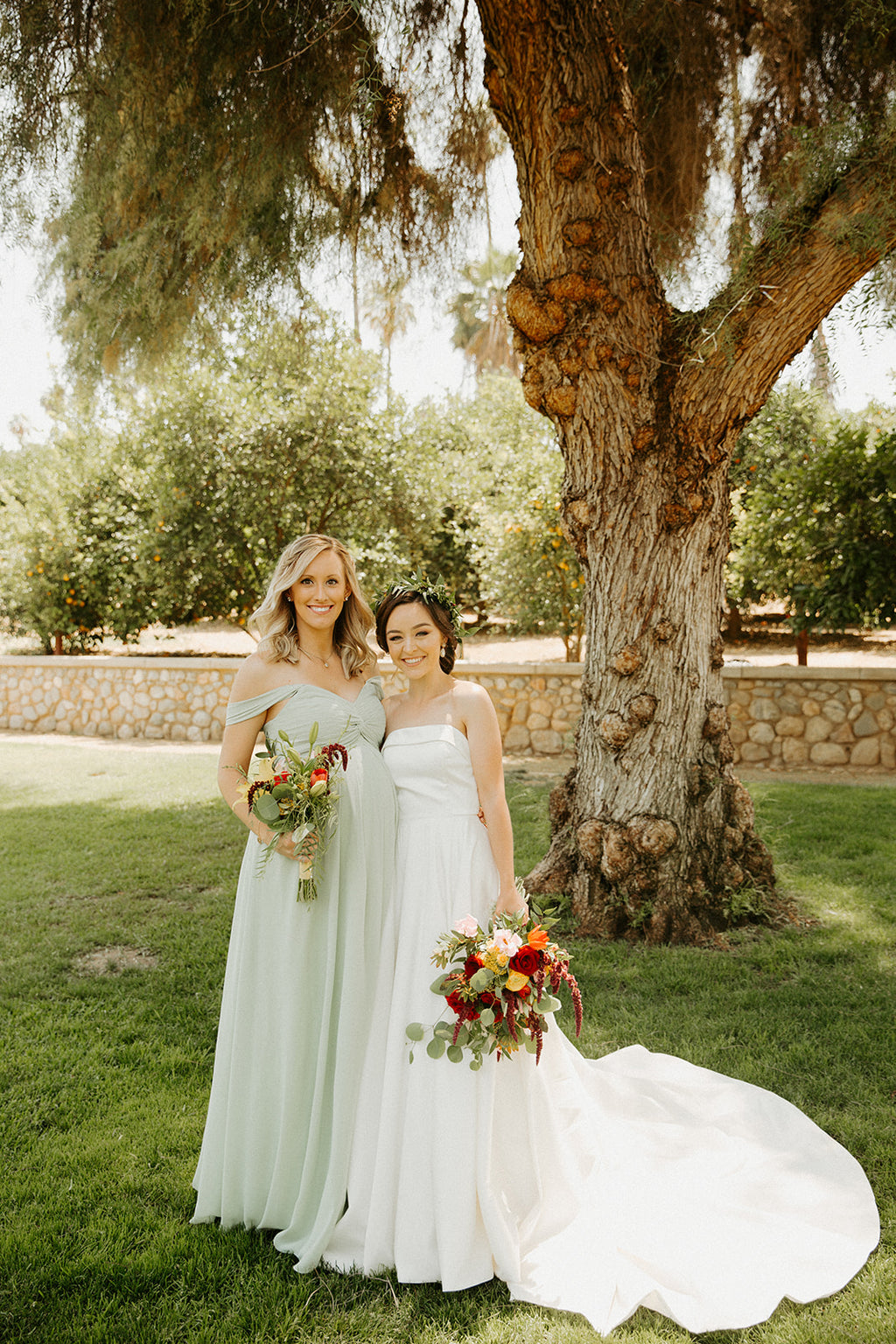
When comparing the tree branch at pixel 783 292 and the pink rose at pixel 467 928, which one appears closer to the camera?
the pink rose at pixel 467 928

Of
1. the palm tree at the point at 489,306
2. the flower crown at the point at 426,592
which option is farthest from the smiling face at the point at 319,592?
the palm tree at the point at 489,306

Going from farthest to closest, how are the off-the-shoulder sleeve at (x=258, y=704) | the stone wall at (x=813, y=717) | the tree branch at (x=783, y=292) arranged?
1. the stone wall at (x=813, y=717)
2. the tree branch at (x=783, y=292)
3. the off-the-shoulder sleeve at (x=258, y=704)

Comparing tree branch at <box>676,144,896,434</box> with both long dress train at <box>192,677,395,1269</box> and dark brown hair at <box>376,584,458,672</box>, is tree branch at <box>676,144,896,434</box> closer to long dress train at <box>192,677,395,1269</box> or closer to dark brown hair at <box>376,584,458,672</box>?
dark brown hair at <box>376,584,458,672</box>

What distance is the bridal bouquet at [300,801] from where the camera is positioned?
2391mm

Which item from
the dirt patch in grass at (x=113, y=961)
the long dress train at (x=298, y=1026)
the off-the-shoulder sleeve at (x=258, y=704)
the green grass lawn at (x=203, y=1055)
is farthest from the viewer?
the dirt patch in grass at (x=113, y=961)

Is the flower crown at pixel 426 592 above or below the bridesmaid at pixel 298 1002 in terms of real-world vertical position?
above

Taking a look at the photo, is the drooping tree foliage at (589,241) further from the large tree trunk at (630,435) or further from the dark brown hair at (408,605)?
the dark brown hair at (408,605)

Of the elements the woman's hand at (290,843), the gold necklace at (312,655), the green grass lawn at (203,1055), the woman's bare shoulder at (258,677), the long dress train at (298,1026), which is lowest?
the green grass lawn at (203,1055)

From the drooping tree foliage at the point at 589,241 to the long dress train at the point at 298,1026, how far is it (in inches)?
94.0

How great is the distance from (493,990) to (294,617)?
134cm

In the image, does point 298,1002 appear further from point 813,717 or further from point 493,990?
point 813,717

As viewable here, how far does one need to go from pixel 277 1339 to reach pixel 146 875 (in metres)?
4.24

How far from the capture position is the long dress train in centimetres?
248

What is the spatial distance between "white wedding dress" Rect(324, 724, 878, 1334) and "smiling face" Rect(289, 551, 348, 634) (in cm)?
45
